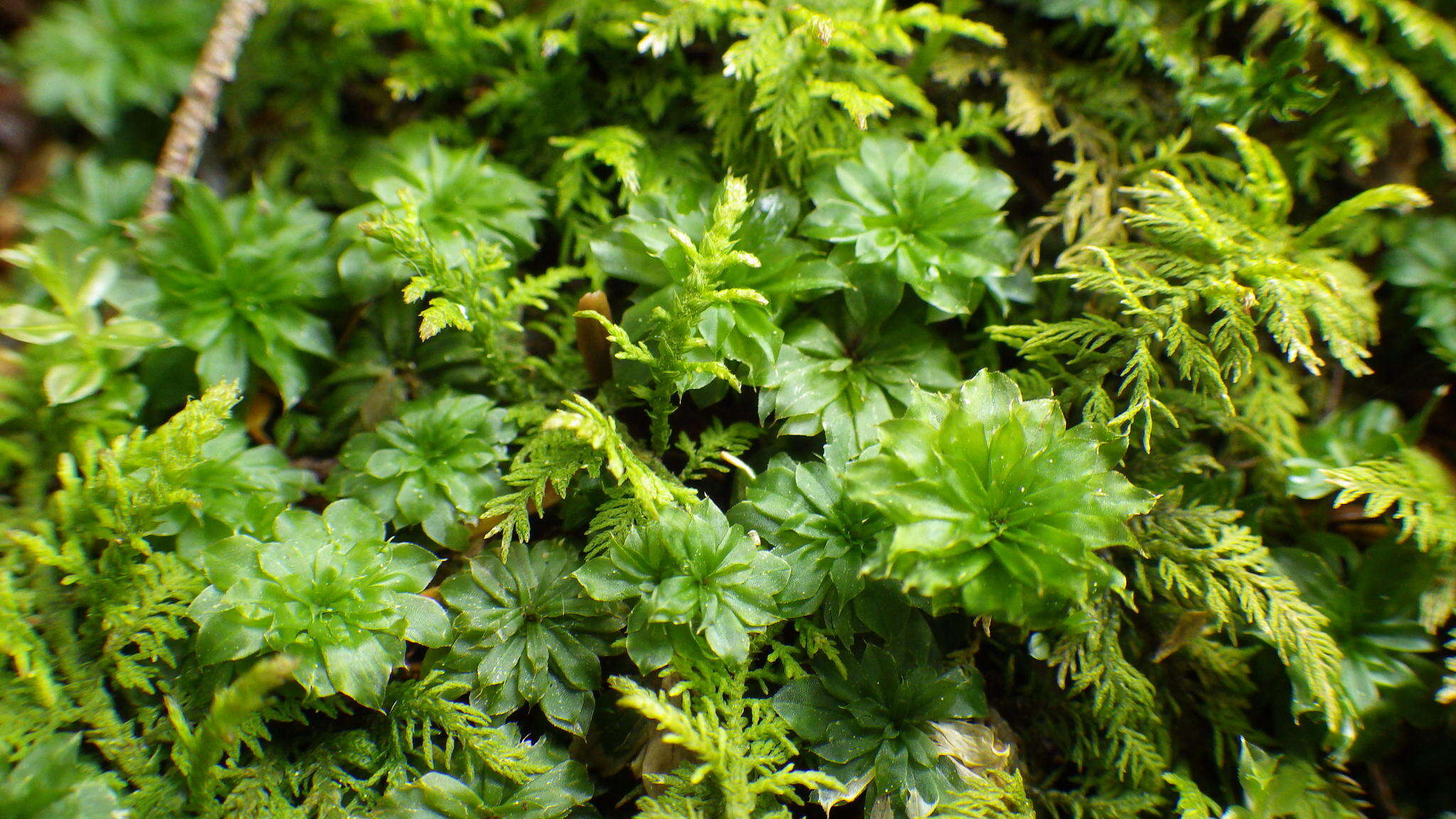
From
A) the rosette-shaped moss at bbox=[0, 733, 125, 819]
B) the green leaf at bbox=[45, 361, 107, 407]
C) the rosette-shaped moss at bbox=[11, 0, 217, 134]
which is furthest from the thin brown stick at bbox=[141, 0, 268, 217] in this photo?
the rosette-shaped moss at bbox=[0, 733, 125, 819]

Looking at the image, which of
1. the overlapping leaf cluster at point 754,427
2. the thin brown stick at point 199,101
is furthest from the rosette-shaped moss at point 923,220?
the thin brown stick at point 199,101

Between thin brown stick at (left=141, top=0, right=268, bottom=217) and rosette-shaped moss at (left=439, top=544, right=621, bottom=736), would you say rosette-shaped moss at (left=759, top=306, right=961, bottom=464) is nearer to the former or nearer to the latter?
rosette-shaped moss at (left=439, top=544, right=621, bottom=736)

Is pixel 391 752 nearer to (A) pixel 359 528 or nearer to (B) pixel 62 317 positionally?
(A) pixel 359 528

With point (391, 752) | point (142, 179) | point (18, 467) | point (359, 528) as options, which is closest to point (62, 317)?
point (18, 467)

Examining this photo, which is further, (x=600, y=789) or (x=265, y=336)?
(x=265, y=336)

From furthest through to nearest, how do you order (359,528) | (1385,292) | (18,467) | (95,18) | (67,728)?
1. (95,18)
2. (1385,292)
3. (18,467)
4. (359,528)
5. (67,728)

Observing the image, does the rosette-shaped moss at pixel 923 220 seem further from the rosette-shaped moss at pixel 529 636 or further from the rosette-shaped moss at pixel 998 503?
the rosette-shaped moss at pixel 529 636

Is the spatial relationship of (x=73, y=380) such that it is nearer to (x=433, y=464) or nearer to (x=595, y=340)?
(x=433, y=464)
